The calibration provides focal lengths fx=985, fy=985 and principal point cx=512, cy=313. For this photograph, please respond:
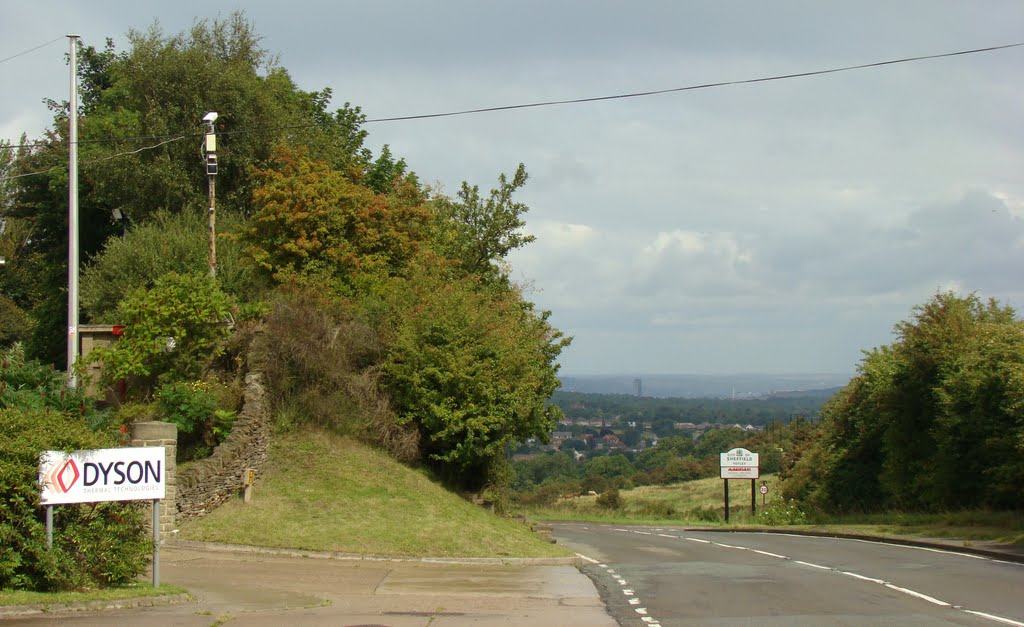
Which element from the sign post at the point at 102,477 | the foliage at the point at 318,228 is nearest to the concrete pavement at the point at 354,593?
the sign post at the point at 102,477

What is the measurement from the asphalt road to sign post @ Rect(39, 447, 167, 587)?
657cm

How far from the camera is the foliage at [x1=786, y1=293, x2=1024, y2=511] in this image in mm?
28047

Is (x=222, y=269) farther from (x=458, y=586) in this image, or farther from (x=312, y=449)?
(x=458, y=586)

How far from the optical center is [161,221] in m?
32.1

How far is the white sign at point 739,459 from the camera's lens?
156 feet

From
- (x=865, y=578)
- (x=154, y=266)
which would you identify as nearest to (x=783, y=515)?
(x=865, y=578)

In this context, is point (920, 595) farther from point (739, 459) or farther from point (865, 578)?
point (739, 459)

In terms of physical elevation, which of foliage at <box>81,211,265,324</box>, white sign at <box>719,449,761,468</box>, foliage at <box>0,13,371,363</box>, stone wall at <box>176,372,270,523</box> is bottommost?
white sign at <box>719,449,761,468</box>

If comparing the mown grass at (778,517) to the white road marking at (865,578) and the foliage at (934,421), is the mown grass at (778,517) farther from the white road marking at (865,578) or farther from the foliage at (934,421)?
the white road marking at (865,578)

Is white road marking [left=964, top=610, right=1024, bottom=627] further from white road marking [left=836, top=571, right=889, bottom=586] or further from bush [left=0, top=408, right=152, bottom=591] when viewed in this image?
bush [left=0, top=408, right=152, bottom=591]

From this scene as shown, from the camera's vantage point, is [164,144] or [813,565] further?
[164,144]

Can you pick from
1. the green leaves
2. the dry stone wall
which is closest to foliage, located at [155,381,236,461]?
the dry stone wall

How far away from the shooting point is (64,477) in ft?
41.6

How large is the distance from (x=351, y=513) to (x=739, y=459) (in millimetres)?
30875
